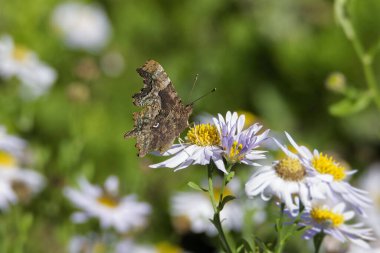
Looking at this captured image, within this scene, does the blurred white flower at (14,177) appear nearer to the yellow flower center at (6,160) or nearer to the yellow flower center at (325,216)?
the yellow flower center at (6,160)

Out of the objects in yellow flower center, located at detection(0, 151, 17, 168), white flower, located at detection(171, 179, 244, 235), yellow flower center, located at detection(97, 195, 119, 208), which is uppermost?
yellow flower center, located at detection(0, 151, 17, 168)

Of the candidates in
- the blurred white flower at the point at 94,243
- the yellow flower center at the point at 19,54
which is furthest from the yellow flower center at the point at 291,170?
the yellow flower center at the point at 19,54

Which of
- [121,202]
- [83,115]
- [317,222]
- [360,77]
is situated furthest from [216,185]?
[360,77]

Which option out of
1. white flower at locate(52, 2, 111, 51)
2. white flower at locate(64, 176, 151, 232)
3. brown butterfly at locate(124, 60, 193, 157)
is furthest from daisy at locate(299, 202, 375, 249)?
white flower at locate(52, 2, 111, 51)

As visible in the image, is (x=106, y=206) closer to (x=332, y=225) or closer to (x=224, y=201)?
(x=332, y=225)

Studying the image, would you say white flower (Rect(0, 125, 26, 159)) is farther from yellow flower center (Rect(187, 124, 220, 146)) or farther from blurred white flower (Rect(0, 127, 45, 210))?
yellow flower center (Rect(187, 124, 220, 146))

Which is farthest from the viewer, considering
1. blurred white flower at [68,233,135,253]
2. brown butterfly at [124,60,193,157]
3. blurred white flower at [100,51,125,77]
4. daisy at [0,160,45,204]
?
blurred white flower at [100,51,125,77]

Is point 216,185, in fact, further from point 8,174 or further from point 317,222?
point 317,222
